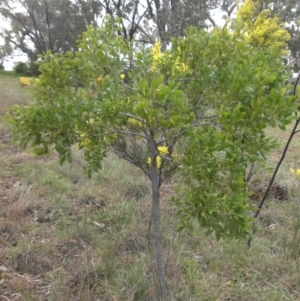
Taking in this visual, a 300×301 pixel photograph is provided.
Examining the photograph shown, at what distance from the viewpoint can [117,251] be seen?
2.82m

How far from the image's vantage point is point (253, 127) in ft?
4.64

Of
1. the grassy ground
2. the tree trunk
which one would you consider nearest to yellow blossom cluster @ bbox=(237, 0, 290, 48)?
the grassy ground

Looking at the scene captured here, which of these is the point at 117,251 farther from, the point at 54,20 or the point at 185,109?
the point at 54,20

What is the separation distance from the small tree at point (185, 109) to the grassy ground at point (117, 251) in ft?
1.69

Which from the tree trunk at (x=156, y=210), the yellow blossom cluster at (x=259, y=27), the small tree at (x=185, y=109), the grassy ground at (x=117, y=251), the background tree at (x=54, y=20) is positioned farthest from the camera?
the background tree at (x=54, y=20)

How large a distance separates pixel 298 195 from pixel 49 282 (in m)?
3.18

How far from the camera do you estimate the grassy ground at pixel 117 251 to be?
7.71 ft

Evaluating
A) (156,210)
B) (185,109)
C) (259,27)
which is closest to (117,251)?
(156,210)

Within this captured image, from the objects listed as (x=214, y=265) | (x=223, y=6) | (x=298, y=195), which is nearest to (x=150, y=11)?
(x=223, y=6)

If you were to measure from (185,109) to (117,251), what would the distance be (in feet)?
5.91

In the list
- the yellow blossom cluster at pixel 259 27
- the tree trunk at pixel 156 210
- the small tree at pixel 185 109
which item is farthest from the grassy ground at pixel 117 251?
the yellow blossom cluster at pixel 259 27

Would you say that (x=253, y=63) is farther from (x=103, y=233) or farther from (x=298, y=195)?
(x=298, y=195)

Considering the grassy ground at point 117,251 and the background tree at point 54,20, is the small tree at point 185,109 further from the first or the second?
the background tree at point 54,20

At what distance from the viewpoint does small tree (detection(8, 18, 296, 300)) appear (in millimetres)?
1362
